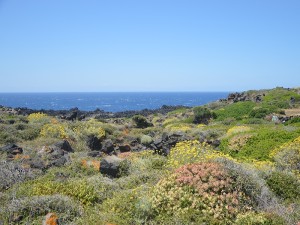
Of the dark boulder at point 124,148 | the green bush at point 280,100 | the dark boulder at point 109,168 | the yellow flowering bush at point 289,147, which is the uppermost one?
the green bush at point 280,100

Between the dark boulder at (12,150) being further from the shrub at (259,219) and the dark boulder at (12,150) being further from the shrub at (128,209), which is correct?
the shrub at (259,219)

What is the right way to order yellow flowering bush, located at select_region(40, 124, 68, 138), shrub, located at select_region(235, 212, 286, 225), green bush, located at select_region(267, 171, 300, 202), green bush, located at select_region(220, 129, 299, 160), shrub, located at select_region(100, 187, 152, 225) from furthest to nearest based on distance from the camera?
yellow flowering bush, located at select_region(40, 124, 68, 138), green bush, located at select_region(220, 129, 299, 160), green bush, located at select_region(267, 171, 300, 202), shrub, located at select_region(100, 187, 152, 225), shrub, located at select_region(235, 212, 286, 225)

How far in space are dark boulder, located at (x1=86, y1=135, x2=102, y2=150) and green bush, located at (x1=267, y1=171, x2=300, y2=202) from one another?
44.1 feet

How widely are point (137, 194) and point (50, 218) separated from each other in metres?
2.80

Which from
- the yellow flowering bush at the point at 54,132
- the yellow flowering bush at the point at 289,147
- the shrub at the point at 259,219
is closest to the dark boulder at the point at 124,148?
the yellow flowering bush at the point at 54,132

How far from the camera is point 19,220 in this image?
27.9 feet

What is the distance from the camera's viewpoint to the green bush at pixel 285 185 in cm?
1072

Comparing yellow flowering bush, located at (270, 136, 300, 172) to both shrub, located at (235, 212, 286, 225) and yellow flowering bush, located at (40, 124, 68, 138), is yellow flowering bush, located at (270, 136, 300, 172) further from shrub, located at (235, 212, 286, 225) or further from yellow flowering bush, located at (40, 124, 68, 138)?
yellow flowering bush, located at (40, 124, 68, 138)

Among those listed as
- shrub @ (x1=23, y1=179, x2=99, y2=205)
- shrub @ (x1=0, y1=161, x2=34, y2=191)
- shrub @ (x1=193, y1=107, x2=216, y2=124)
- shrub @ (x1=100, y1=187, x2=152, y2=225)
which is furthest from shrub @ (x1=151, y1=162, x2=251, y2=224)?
shrub @ (x1=193, y1=107, x2=216, y2=124)

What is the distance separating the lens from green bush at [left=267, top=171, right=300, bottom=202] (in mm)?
10719

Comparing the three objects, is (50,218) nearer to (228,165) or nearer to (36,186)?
(36,186)

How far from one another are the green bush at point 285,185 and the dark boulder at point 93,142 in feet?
44.1

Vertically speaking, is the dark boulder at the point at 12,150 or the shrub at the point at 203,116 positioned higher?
the dark boulder at the point at 12,150

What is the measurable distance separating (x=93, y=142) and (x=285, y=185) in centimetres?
1411
